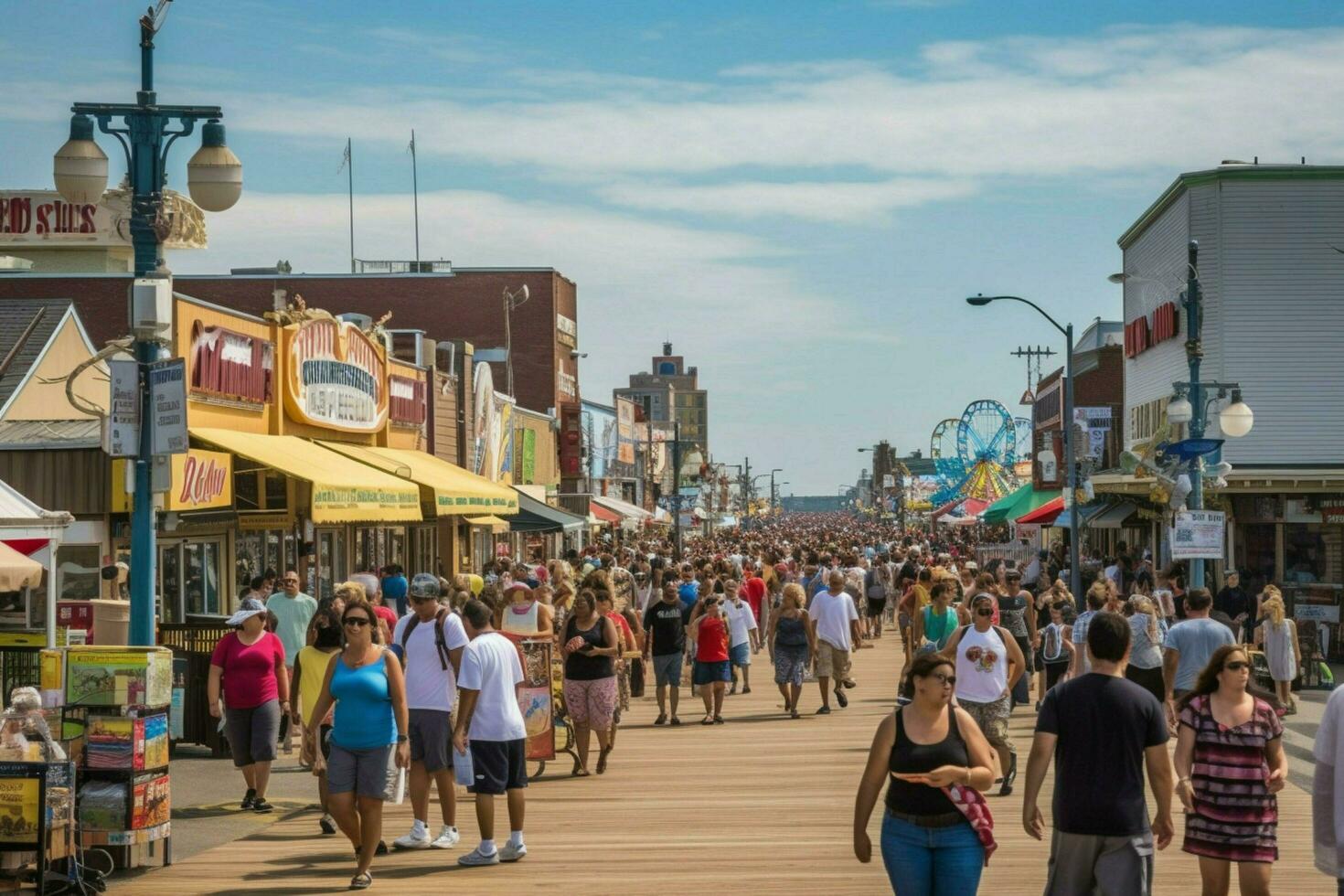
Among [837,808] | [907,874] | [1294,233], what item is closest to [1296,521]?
[1294,233]

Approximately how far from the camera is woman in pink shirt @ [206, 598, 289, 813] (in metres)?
13.7

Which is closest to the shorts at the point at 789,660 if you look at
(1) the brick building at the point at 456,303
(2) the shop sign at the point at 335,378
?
(2) the shop sign at the point at 335,378

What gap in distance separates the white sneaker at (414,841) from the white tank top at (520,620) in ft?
12.2

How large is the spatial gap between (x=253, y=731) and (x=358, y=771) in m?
3.38

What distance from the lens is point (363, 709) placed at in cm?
1069

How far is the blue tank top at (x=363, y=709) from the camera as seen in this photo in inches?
420

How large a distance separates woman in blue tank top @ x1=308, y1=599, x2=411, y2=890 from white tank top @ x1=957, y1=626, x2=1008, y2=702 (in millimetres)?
4940

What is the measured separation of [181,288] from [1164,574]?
167 feet

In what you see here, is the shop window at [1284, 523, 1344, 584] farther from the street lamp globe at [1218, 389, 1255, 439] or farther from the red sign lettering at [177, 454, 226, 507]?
the red sign lettering at [177, 454, 226, 507]

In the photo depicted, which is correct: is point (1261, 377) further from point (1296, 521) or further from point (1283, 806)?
point (1283, 806)

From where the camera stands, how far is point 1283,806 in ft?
45.5

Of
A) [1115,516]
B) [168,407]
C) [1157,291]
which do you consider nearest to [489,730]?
[168,407]

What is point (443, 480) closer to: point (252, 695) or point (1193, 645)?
point (252, 695)

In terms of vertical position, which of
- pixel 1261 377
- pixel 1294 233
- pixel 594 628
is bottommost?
pixel 594 628
